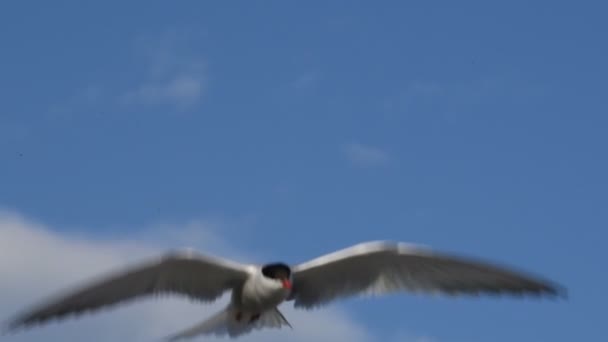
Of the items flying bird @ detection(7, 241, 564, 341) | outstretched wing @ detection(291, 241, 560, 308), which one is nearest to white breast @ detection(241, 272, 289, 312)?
flying bird @ detection(7, 241, 564, 341)

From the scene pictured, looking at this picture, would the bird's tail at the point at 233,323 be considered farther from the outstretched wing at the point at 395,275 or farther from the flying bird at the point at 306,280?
the outstretched wing at the point at 395,275

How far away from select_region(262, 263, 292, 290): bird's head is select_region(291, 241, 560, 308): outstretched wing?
1.39 feet

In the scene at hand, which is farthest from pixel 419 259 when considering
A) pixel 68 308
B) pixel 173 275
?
pixel 68 308

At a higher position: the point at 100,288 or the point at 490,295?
the point at 100,288

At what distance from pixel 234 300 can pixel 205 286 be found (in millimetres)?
375

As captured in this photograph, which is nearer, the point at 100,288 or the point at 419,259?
the point at 100,288

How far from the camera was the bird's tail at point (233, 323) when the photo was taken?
16250 mm

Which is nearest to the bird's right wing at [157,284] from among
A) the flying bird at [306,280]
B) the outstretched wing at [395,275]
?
the flying bird at [306,280]

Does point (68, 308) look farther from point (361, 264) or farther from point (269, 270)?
point (361, 264)

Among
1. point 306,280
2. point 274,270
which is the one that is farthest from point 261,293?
point 306,280

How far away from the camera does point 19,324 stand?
14828 mm

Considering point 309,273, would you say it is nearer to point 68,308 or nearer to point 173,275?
point 173,275

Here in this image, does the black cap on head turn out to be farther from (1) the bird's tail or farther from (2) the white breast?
(1) the bird's tail

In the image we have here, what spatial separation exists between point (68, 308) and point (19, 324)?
52 centimetres
